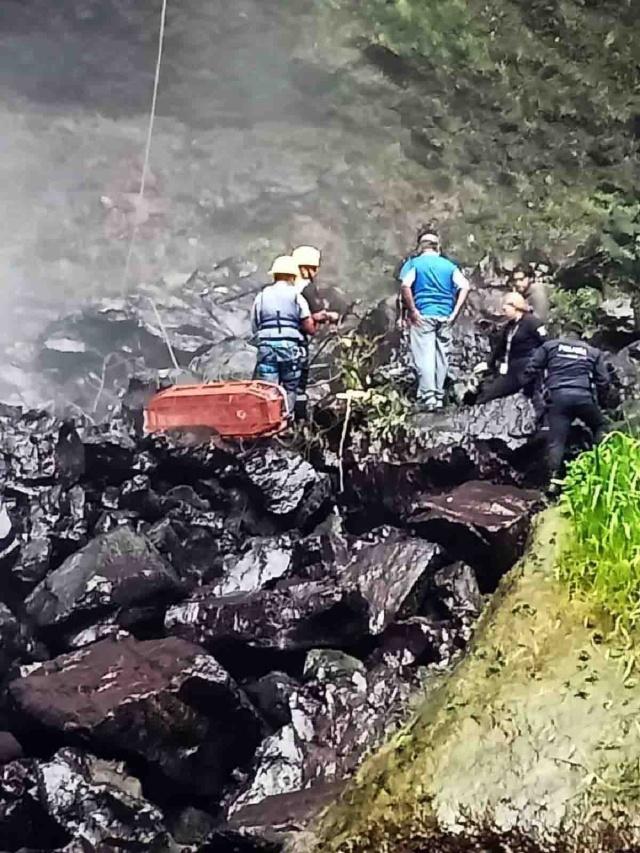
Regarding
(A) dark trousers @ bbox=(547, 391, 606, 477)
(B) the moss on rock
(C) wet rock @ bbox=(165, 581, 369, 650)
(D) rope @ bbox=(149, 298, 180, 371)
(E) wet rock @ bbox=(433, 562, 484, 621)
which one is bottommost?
(D) rope @ bbox=(149, 298, 180, 371)

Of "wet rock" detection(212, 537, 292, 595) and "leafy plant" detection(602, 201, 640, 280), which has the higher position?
"leafy plant" detection(602, 201, 640, 280)

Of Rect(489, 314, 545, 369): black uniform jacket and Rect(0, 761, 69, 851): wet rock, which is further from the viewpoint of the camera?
Rect(489, 314, 545, 369): black uniform jacket

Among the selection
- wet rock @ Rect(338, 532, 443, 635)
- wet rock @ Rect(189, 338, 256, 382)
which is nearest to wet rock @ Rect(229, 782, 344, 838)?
wet rock @ Rect(338, 532, 443, 635)

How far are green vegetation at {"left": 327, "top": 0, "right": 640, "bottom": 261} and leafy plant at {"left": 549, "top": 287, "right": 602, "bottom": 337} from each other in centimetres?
208

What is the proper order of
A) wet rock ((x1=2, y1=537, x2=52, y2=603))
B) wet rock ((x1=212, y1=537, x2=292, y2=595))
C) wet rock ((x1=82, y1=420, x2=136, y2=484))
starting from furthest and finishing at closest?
wet rock ((x1=82, y1=420, x2=136, y2=484))
wet rock ((x1=2, y1=537, x2=52, y2=603))
wet rock ((x1=212, y1=537, x2=292, y2=595))

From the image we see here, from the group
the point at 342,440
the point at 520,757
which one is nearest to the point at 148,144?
the point at 342,440

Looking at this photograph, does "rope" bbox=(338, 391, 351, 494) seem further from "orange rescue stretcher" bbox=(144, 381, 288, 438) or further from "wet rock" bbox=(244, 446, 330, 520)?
"orange rescue stretcher" bbox=(144, 381, 288, 438)

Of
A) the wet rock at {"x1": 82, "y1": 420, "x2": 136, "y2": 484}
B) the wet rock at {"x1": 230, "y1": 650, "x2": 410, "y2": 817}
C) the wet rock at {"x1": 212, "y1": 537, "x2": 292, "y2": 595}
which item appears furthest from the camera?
the wet rock at {"x1": 82, "y1": 420, "x2": 136, "y2": 484}

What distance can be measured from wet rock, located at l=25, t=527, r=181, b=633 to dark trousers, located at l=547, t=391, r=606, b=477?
2.68 metres

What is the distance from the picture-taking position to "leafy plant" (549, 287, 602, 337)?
31.1ft

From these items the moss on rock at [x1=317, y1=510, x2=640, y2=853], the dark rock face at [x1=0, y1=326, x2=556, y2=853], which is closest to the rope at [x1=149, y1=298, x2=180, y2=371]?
the dark rock face at [x1=0, y1=326, x2=556, y2=853]

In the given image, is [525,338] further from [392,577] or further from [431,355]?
[392,577]

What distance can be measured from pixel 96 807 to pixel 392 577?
1.98 metres

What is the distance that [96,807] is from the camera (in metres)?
4.24
